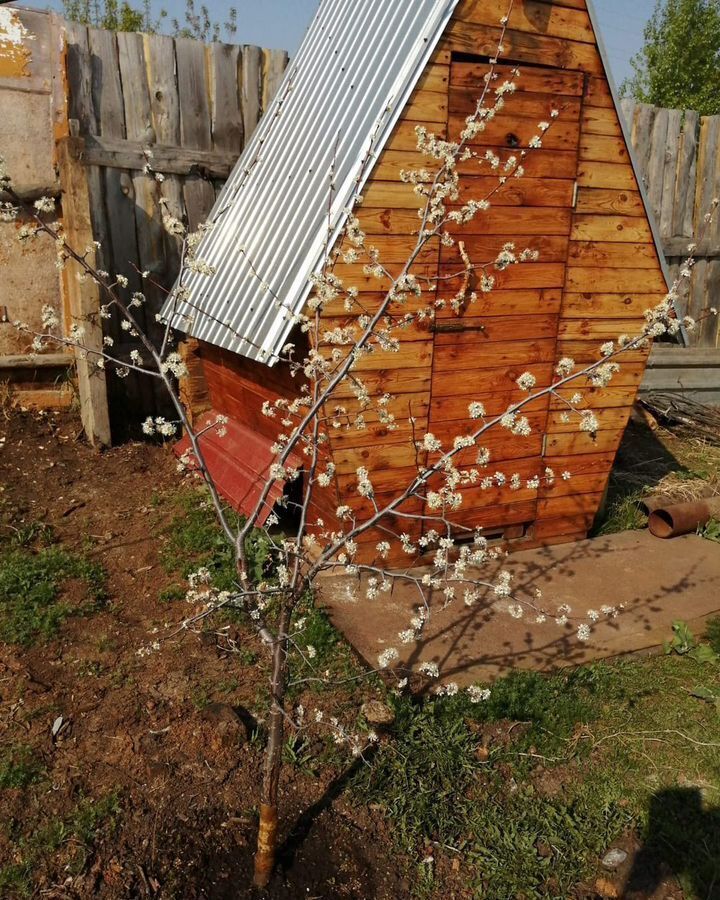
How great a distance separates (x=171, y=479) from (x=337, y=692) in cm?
292

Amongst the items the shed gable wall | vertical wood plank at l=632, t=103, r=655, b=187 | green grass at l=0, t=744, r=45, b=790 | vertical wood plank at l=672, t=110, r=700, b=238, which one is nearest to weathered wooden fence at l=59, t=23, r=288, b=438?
the shed gable wall

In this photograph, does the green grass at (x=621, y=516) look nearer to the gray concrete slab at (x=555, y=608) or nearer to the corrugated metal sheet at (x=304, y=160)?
the gray concrete slab at (x=555, y=608)

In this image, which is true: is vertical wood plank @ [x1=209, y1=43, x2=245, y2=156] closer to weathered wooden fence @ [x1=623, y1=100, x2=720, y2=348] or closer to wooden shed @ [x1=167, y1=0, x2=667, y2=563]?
wooden shed @ [x1=167, y1=0, x2=667, y2=563]

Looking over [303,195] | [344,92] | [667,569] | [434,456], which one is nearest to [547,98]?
[344,92]

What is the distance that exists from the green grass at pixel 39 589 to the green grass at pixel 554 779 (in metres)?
1.94

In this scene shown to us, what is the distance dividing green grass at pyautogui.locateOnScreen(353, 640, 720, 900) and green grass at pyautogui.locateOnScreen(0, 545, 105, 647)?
1.94 meters

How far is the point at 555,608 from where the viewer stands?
4336 mm

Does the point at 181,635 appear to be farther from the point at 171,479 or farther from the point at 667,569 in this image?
the point at 667,569

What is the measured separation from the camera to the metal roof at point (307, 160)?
3.86 m

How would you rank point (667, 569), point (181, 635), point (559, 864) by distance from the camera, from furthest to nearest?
point (667, 569) < point (181, 635) < point (559, 864)

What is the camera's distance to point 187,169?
6297 millimetres

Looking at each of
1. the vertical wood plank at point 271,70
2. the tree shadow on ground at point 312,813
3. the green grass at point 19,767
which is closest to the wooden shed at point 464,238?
the vertical wood plank at point 271,70

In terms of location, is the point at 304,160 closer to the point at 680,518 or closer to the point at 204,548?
the point at 204,548

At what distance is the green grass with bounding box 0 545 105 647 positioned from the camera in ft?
12.7
